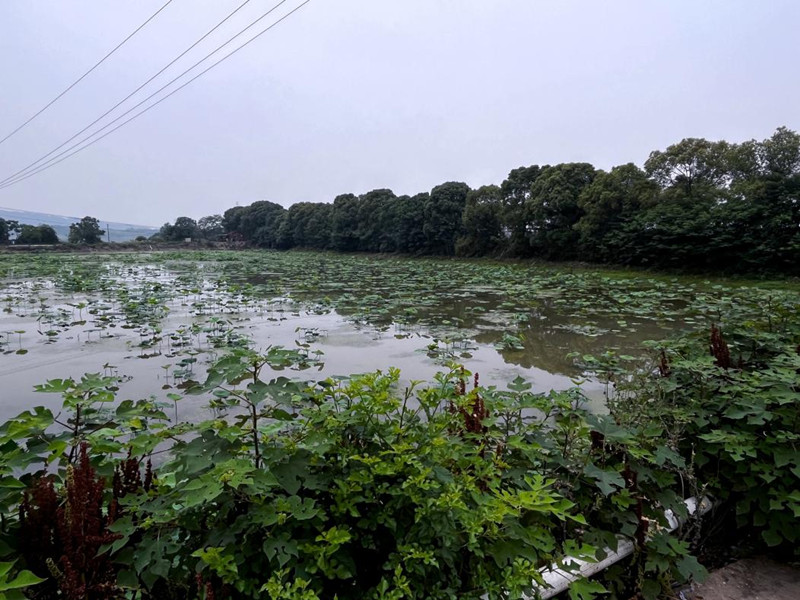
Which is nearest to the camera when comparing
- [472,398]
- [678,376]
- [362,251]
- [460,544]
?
[460,544]

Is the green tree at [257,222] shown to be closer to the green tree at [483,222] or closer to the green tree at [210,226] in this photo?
the green tree at [210,226]

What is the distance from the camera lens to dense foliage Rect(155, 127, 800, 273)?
55.2 ft

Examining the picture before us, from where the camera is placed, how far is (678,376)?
2922mm

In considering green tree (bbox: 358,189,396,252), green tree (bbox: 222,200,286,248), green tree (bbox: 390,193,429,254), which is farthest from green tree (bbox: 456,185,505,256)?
green tree (bbox: 222,200,286,248)

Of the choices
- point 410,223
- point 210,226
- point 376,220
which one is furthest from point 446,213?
point 210,226

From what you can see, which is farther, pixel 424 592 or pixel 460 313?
pixel 460 313

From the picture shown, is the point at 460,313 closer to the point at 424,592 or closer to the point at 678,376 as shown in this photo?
the point at 678,376

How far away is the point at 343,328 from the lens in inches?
368

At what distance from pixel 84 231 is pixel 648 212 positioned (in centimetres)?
5859

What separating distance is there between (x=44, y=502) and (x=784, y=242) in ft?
70.9

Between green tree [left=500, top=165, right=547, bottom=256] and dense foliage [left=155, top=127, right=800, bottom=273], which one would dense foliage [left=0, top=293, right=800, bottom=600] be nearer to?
dense foliage [left=155, top=127, right=800, bottom=273]

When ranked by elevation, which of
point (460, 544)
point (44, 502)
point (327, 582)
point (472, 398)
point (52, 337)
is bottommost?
point (52, 337)

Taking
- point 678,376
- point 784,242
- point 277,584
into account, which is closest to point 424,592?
point 277,584

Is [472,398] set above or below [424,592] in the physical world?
above
